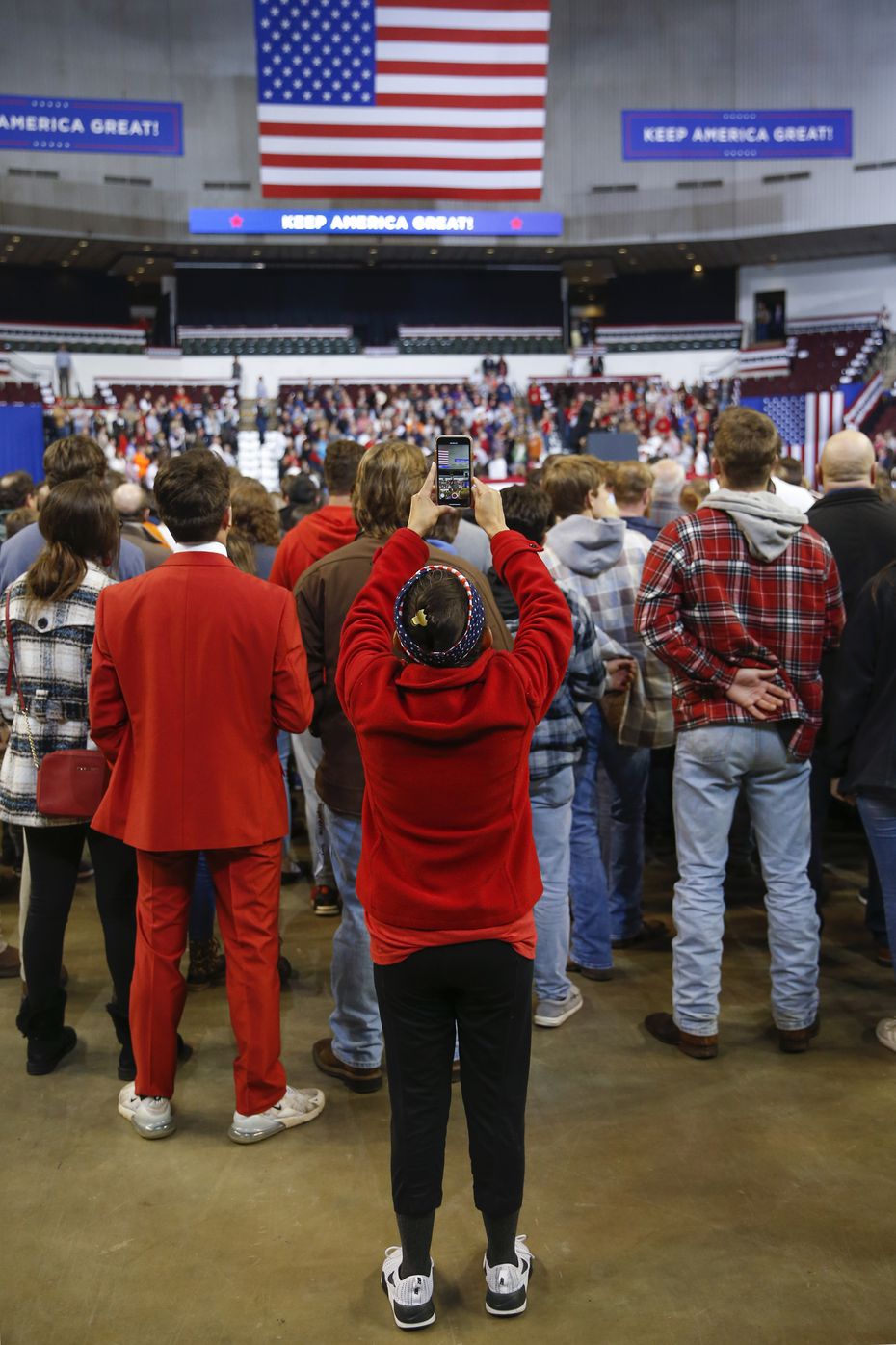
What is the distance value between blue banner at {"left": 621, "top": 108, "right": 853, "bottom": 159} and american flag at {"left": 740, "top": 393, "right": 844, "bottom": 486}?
177 inches

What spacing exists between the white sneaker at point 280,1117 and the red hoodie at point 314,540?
1884 mm

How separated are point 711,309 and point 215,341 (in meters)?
11.8

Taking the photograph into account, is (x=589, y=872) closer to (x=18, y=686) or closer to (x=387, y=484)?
(x=387, y=484)

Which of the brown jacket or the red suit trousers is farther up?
the brown jacket

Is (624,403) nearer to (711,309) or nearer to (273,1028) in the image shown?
(711,309)

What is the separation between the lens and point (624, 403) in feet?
72.8

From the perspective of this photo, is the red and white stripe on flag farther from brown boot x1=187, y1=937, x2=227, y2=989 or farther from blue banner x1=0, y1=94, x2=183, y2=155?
brown boot x1=187, y1=937, x2=227, y2=989

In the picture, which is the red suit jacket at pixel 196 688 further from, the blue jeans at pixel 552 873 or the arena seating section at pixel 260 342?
the arena seating section at pixel 260 342

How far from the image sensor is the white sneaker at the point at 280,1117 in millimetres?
3016

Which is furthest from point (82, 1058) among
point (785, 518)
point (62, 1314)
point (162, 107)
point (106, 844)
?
point (162, 107)

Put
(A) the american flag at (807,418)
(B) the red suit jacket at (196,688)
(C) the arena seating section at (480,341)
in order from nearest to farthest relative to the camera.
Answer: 1. (B) the red suit jacket at (196,688)
2. (A) the american flag at (807,418)
3. (C) the arena seating section at (480,341)

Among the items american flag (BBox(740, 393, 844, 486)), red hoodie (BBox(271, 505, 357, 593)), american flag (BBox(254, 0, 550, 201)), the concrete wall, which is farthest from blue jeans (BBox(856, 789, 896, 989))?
the concrete wall

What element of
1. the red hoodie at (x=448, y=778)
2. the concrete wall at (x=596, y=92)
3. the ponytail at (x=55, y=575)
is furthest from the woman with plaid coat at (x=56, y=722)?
the concrete wall at (x=596, y=92)

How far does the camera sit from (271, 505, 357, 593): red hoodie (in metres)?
4.28
